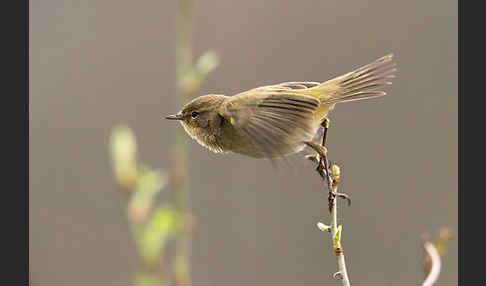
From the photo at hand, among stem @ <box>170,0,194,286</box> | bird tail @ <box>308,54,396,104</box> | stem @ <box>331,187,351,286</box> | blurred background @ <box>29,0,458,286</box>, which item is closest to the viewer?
stem @ <box>170,0,194,286</box>

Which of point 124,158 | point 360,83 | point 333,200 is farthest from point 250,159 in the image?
point 124,158

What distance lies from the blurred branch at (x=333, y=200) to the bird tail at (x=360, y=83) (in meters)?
0.30

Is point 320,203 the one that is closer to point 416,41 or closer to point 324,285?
point 324,285

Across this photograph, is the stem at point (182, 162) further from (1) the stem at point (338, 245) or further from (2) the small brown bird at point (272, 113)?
(2) the small brown bird at point (272, 113)

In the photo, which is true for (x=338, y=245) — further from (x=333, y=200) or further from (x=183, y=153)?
(x=183, y=153)

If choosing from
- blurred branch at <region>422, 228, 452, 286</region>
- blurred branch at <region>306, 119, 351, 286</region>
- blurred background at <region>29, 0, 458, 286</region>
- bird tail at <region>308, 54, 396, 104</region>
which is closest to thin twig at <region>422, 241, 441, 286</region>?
blurred branch at <region>422, 228, 452, 286</region>

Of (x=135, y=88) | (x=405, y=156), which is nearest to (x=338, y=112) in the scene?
(x=405, y=156)

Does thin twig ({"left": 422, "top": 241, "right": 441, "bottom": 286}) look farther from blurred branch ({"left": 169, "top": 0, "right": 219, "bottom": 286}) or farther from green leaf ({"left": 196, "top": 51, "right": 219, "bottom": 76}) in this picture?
green leaf ({"left": 196, "top": 51, "right": 219, "bottom": 76})

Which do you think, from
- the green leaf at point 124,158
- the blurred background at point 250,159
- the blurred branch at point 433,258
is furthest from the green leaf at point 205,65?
the blurred background at point 250,159

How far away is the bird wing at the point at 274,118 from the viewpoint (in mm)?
3066

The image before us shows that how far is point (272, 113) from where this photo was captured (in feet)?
10.7

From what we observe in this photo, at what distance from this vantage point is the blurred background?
5684mm

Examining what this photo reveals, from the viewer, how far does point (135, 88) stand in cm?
647

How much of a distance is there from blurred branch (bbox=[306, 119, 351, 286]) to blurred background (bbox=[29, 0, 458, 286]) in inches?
103
